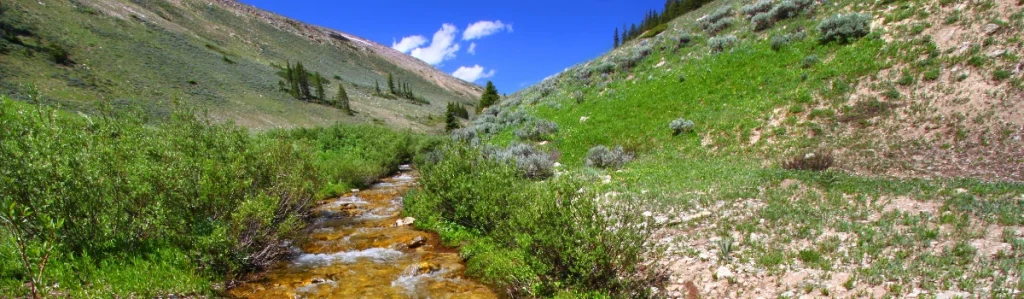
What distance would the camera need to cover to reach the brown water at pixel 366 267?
9555 mm

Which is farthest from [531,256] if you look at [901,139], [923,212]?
[901,139]

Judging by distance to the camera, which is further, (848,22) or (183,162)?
(848,22)

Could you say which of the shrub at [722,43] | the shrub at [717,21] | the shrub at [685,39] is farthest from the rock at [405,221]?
the shrub at [717,21]

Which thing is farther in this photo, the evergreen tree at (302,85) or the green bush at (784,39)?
the evergreen tree at (302,85)

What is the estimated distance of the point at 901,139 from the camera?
42.8ft

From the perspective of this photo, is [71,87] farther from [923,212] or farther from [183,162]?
[923,212]

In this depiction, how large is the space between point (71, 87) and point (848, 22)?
213 feet

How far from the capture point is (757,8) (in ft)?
89.0

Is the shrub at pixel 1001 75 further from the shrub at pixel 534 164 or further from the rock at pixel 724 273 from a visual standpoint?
the shrub at pixel 534 164

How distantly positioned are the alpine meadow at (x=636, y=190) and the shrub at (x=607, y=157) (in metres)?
0.09

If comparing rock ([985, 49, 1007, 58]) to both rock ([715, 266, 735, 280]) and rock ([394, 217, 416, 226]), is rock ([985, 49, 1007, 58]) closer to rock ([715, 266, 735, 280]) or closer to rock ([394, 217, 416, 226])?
rock ([715, 266, 735, 280])

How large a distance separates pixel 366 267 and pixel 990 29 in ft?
70.6

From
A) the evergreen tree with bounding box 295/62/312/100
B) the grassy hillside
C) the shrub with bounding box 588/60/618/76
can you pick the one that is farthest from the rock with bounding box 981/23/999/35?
the evergreen tree with bounding box 295/62/312/100

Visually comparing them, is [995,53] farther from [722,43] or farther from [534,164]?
[534,164]
